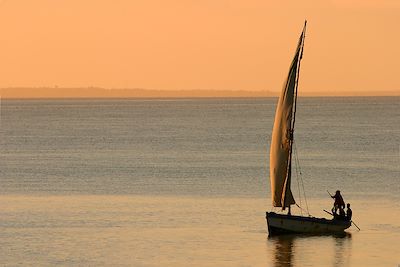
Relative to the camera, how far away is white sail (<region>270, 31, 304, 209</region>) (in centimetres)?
6194

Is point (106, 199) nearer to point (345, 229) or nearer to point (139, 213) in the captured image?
point (139, 213)

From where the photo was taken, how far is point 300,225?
5975cm

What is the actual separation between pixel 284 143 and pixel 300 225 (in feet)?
15.8

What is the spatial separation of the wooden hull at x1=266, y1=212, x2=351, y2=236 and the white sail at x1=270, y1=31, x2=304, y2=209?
2.33 metres

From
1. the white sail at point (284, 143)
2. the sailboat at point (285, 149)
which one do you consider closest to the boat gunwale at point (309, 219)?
the sailboat at point (285, 149)

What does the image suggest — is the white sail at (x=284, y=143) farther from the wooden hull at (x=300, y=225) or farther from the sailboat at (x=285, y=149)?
the wooden hull at (x=300, y=225)

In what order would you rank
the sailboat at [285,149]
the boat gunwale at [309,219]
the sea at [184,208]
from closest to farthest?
the sea at [184,208]
the boat gunwale at [309,219]
the sailboat at [285,149]

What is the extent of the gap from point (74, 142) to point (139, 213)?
9945 cm

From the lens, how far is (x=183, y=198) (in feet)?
256

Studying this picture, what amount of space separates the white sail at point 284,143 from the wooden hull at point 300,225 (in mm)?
2335

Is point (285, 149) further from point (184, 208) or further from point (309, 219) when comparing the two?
point (184, 208)

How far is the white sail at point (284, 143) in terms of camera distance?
61.9m

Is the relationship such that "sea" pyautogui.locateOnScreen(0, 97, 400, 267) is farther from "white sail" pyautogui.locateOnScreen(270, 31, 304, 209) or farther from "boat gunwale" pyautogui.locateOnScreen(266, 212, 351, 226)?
"white sail" pyautogui.locateOnScreen(270, 31, 304, 209)

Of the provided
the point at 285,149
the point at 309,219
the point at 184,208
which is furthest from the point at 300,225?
the point at 184,208
